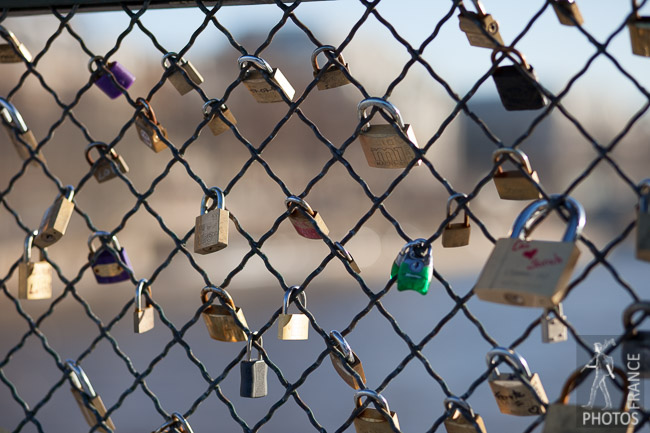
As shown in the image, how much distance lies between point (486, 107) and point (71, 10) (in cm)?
1249

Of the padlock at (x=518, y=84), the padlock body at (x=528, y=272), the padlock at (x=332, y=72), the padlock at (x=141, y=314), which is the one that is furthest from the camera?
the padlock at (x=141, y=314)

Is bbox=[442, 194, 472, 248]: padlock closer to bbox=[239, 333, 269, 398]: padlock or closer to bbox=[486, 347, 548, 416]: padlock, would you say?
bbox=[486, 347, 548, 416]: padlock

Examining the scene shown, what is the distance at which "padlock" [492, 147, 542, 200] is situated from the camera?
0.69m

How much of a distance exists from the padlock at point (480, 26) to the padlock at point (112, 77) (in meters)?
0.47

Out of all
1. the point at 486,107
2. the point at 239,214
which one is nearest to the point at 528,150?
the point at 486,107

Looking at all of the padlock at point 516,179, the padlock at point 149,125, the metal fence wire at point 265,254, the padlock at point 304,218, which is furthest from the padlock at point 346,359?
the padlock at point 149,125

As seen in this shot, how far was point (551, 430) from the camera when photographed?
0.66 meters

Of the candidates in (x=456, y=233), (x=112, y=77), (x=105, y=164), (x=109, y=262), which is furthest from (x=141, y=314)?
(x=456, y=233)

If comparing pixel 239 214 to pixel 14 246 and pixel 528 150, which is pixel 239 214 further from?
pixel 528 150

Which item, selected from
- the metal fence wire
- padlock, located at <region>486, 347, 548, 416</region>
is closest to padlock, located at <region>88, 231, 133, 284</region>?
the metal fence wire

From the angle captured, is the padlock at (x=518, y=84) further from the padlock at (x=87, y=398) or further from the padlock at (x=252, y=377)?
the padlock at (x=87, y=398)

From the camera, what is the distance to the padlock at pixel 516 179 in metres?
0.69

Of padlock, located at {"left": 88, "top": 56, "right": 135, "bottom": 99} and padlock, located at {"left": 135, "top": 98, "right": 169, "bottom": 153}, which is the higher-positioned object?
padlock, located at {"left": 88, "top": 56, "right": 135, "bottom": 99}

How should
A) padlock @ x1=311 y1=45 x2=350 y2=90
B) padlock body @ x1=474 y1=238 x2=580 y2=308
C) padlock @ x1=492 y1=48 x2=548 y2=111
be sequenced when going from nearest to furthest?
padlock body @ x1=474 y1=238 x2=580 y2=308 → padlock @ x1=492 y1=48 x2=548 y2=111 → padlock @ x1=311 y1=45 x2=350 y2=90
